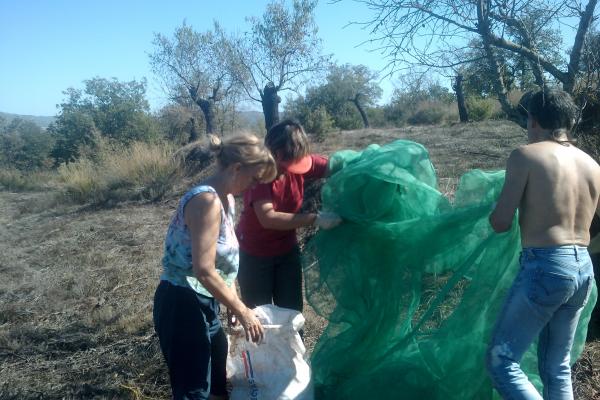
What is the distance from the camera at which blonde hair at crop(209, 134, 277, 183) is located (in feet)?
7.38

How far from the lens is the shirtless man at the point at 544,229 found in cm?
202

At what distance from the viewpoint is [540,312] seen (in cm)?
207

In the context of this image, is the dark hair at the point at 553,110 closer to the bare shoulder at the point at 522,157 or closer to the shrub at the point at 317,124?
the bare shoulder at the point at 522,157

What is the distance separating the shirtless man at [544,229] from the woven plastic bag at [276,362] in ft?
2.94

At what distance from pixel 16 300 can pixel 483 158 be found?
22.8ft

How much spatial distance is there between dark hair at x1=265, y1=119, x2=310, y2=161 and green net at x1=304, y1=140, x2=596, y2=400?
24 centimetres

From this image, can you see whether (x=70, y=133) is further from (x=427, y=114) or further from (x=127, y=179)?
(x=427, y=114)

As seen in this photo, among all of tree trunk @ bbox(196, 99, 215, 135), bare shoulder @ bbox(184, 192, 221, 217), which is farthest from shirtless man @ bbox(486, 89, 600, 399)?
tree trunk @ bbox(196, 99, 215, 135)

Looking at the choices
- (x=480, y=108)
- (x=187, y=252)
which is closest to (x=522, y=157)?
(x=187, y=252)

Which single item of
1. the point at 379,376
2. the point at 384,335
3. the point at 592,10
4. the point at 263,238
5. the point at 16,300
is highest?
the point at 592,10

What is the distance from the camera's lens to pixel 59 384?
11.3 feet

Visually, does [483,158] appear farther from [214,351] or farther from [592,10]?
[214,351]

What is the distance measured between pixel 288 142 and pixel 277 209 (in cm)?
36

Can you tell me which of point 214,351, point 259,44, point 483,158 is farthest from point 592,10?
point 259,44
